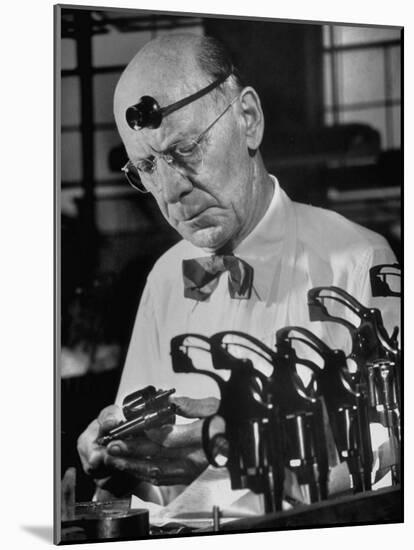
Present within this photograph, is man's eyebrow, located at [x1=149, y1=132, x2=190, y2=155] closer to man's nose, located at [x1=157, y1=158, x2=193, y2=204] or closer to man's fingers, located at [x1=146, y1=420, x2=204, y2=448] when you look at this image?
man's nose, located at [x1=157, y1=158, x2=193, y2=204]

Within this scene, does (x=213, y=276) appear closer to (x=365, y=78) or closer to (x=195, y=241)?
(x=195, y=241)

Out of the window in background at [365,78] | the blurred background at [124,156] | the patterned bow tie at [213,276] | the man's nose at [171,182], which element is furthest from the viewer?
the window in background at [365,78]

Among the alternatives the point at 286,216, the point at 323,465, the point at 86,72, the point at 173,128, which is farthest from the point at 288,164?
the point at 323,465

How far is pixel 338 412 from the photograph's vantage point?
22.8 feet

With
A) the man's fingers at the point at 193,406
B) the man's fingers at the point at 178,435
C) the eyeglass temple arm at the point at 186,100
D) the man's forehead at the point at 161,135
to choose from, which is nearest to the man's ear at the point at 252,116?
the eyeglass temple arm at the point at 186,100

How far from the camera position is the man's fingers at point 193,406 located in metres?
6.63

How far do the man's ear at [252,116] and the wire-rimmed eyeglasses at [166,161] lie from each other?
0.26 m

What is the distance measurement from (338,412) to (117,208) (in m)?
1.64

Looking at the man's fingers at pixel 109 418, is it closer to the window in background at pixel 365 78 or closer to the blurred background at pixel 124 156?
the blurred background at pixel 124 156

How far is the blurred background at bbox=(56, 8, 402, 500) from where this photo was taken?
21.3ft

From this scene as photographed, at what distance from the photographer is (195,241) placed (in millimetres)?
6707

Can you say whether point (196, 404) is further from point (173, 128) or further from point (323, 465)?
point (173, 128)

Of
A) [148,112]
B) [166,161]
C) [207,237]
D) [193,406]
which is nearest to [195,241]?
[207,237]

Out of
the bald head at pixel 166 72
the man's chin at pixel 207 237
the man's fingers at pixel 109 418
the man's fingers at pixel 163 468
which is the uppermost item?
the bald head at pixel 166 72
